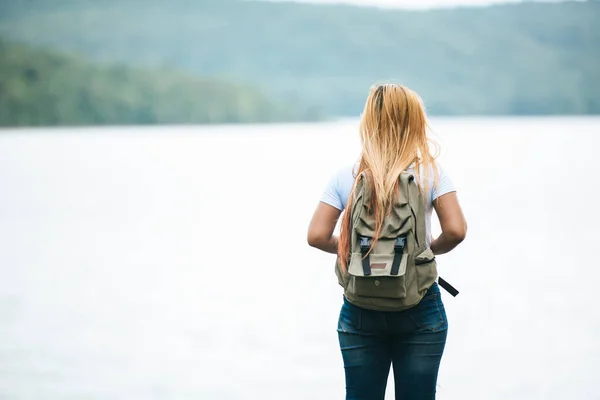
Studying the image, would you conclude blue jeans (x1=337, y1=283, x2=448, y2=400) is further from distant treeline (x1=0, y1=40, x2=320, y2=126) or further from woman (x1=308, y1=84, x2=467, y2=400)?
distant treeline (x1=0, y1=40, x2=320, y2=126)

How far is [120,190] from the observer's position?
2311 centimetres

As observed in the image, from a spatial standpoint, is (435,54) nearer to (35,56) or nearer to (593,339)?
(35,56)

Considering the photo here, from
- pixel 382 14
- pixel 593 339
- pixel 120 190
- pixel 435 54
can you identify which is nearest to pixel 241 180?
pixel 120 190

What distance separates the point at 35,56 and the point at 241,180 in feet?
195

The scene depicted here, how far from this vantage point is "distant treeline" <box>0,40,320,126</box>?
241ft

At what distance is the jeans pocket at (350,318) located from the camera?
8.35ft

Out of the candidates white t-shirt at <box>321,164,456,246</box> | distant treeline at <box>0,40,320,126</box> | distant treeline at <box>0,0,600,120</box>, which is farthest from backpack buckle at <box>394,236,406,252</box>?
distant treeline at <box>0,0,600,120</box>

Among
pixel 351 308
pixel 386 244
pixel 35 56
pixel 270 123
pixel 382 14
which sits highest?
pixel 382 14

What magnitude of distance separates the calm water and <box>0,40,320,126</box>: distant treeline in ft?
176

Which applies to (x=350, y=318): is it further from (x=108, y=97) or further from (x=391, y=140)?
(x=108, y=97)

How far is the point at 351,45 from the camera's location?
105 metres

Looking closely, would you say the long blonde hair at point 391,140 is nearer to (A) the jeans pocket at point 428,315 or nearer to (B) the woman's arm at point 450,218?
(B) the woman's arm at point 450,218

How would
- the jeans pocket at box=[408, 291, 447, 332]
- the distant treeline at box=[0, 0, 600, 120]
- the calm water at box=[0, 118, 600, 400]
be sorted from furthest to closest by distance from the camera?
1. the distant treeline at box=[0, 0, 600, 120]
2. the calm water at box=[0, 118, 600, 400]
3. the jeans pocket at box=[408, 291, 447, 332]

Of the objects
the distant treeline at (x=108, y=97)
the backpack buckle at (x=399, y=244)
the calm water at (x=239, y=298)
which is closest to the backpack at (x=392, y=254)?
the backpack buckle at (x=399, y=244)
